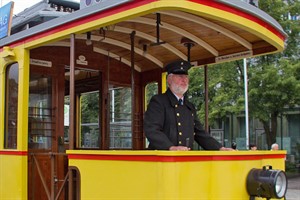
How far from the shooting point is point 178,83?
4301 mm

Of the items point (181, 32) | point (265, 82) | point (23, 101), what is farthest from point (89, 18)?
point (265, 82)

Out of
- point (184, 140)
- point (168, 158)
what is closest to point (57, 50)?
point (184, 140)

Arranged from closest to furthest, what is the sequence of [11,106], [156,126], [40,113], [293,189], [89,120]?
[156,126]
[11,106]
[40,113]
[89,120]
[293,189]

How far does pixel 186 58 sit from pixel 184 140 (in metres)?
1.96

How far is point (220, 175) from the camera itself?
3623 millimetres

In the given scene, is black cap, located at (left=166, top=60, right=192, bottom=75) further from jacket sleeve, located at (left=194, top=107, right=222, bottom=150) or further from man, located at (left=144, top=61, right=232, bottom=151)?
jacket sleeve, located at (left=194, top=107, right=222, bottom=150)

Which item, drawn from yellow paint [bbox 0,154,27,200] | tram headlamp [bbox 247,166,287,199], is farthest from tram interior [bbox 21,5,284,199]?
tram headlamp [bbox 247,166,287,199]

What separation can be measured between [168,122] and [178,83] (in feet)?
1.33

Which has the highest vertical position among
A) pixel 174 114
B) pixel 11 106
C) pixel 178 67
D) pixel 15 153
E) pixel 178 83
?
pixel 178 67

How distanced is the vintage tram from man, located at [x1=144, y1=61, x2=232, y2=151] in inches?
11.8

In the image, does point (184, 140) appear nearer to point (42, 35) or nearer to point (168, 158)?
point (168, 158)

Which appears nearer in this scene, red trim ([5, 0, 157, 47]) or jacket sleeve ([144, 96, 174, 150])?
red trim ([5, 0, 157, 47])

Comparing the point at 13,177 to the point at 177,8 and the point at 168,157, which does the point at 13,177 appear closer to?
the point at 168,157

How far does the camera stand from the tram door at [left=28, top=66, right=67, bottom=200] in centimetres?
545
